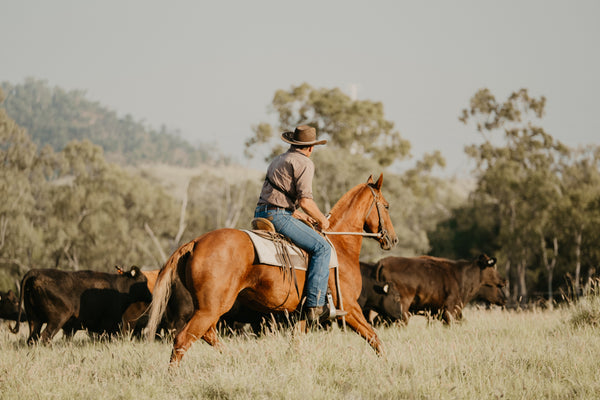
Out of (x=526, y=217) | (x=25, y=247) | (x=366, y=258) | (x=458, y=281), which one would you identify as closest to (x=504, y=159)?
(x=526, y=217)

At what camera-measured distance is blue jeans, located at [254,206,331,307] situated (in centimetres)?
694

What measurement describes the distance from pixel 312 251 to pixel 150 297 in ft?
19.7

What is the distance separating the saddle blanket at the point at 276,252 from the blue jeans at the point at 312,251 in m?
0.07

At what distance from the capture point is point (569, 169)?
4625 cm

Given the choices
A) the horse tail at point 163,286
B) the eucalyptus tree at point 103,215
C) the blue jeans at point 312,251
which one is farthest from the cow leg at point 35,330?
the eucalyptus tree at point 103,215

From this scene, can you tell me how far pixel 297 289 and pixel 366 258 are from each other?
30909 millimetres

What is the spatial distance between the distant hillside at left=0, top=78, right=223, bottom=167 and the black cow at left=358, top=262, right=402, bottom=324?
387ft

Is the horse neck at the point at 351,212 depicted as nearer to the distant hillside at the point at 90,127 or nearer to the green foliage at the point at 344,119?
the green foliage at the point at 344,119

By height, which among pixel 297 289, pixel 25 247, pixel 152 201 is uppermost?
pixel 297 289

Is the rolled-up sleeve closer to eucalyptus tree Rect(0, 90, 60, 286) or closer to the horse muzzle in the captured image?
the horse muzzle

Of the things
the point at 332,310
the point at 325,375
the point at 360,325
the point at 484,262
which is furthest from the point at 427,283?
the point at 325,375

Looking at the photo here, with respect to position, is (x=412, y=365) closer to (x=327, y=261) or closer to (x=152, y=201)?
(x=327, y=261)

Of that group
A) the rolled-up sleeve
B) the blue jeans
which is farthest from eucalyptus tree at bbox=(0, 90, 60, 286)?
the rolled-up sleeve

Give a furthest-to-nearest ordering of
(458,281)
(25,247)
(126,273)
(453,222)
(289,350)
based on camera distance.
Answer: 1. (453,222)
2. (25,247)
3. (458,281)
4. (126,273)
5. (289,350)
